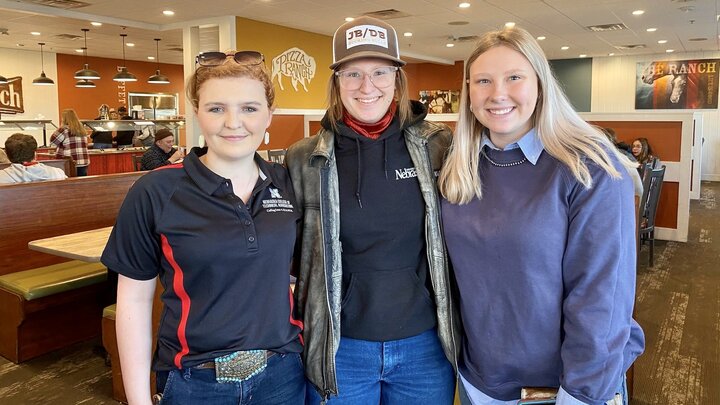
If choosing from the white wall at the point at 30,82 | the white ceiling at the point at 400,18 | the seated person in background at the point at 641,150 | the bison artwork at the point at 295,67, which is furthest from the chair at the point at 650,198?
the white wall at the point at 30,82

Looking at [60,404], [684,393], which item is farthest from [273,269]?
[684,393]

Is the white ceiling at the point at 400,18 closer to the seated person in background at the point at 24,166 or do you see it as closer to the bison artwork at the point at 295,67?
the bison artwork at the point at 295,67

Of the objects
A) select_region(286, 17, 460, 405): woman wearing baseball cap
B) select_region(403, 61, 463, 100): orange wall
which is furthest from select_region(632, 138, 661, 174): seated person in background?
select_region(403, 61, 463, 100): orange wall

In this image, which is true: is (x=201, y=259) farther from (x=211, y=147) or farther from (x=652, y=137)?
(x=652, y=137)

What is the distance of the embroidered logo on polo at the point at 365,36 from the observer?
63.6 inches

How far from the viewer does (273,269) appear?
54.9 inches

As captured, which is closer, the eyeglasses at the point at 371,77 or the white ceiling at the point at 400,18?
the eyeglasses at the point at 371,77

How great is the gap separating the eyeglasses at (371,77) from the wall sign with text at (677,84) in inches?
A: 623

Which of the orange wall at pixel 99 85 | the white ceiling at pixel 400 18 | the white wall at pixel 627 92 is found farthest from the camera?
the white wall at pixel 627 92

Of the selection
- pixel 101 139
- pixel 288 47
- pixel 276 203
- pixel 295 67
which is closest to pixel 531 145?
pixel 276 203

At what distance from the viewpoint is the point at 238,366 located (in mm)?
1346

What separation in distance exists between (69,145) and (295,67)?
3964 mm

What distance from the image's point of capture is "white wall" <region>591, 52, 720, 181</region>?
48.0 feet

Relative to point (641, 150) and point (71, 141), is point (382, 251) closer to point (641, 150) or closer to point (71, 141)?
point (641, 150)
